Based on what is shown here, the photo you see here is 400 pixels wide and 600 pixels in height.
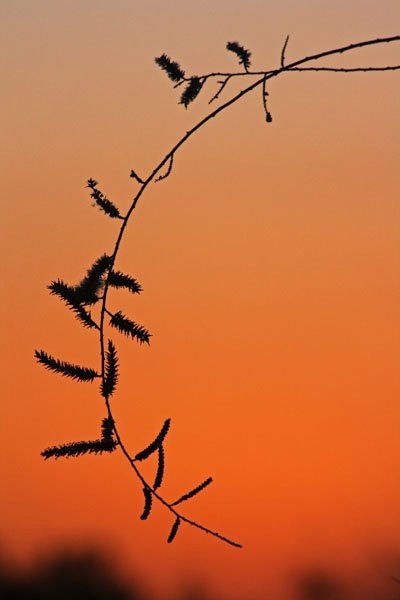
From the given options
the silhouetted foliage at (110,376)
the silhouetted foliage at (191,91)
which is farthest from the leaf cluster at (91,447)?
the silhouetted foliage at (191,91)

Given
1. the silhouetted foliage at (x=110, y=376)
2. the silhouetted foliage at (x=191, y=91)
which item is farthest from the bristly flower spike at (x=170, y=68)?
the silhouetted foliage at (x=110, y=376)

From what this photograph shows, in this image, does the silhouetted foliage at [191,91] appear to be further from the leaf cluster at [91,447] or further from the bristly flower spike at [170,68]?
the leaf cluster at [91,447]

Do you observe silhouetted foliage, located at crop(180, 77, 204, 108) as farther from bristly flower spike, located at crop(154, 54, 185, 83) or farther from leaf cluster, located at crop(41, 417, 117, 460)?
leaf cluster, located at crop(41, 417, 117, 460)

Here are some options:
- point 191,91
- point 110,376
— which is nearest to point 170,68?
point 191,91

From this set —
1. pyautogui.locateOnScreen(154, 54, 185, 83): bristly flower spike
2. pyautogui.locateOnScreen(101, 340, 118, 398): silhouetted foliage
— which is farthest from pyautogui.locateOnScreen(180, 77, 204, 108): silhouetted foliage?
pyautogui.locateOnScreen(101, 340, 118, 398): silhouetted foliage

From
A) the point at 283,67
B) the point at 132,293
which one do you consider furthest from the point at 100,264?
the point at 283,67

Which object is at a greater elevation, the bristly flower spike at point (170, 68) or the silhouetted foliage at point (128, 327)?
the bristly flower spike at point (170, 68)

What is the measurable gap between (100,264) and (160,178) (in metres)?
0.37

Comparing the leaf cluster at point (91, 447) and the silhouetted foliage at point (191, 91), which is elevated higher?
the silhouetted foliage at point (191, 91)

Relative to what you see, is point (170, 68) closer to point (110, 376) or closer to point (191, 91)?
point (191, 91)

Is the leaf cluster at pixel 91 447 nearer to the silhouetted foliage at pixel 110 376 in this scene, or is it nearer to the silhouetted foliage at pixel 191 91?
the silhouetted foliage at pixel 110 376

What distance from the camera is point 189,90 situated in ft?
9.91

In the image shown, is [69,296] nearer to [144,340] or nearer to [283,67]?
[144,340]

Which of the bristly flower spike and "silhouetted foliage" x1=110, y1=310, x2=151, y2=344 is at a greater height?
the bristly flower spike
